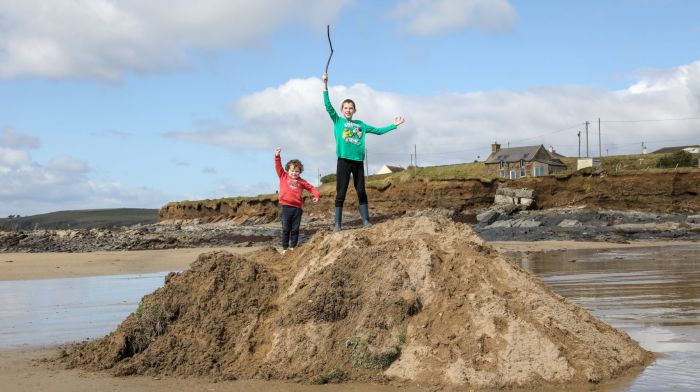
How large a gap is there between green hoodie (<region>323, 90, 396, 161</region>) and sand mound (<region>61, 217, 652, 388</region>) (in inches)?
100

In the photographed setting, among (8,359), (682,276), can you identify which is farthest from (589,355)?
(682,276)

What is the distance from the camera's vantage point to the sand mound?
5691 mm

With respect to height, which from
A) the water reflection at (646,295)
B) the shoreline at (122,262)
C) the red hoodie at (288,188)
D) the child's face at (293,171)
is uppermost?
the child's face at (293,171)

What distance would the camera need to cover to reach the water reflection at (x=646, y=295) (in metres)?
6.02

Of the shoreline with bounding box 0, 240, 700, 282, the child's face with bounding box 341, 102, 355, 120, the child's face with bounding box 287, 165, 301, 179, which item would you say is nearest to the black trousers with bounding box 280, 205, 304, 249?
the child's face with bounding box 287, 165, 301, 179

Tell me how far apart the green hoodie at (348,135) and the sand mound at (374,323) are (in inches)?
100

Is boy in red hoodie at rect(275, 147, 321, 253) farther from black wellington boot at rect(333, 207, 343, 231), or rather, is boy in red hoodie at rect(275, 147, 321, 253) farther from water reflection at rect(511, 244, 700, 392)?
water reflection at rect(511, 244, 700, 392)

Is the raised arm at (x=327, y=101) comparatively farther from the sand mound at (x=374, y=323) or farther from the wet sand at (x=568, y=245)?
the wet sand at (x=568, y=245)

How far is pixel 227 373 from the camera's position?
19.7 ft

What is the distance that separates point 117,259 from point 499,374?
19445 mm

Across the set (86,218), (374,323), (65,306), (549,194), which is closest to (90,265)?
(65,306)

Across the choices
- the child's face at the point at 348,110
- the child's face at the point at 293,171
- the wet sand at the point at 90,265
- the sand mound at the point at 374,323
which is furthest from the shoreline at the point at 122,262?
the sand mound at the point at 374,323

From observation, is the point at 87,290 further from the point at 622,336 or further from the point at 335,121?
the point at 622,336

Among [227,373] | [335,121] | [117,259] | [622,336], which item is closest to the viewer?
[227,373]
